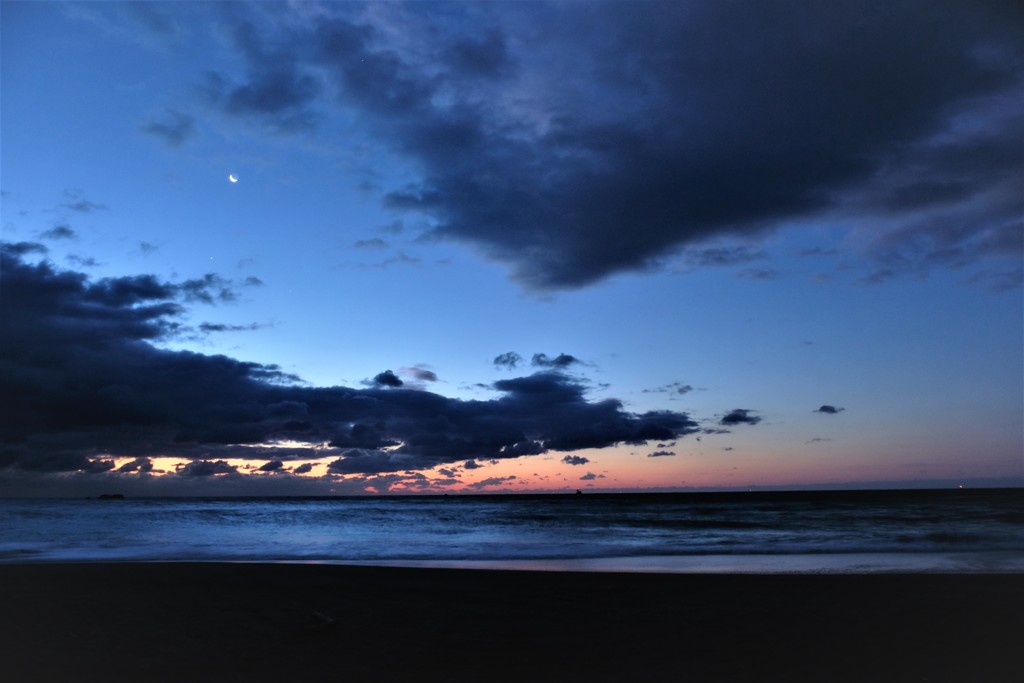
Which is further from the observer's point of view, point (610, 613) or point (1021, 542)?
point (1021, 542)

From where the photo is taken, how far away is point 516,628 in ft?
36.0

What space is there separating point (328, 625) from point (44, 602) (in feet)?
22.3

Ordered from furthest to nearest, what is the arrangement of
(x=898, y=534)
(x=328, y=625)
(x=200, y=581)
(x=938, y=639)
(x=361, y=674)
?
(x=898, y=534) < (x=200, y=581) < (x=328, y=625) < (x=938, y=639) < (x=361, y=674)

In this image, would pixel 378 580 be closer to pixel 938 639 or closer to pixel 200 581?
pixel 200 581

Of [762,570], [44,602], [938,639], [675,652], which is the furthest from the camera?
[762,570]

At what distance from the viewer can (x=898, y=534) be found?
119ft

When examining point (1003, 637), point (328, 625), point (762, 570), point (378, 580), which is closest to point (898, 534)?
point (762, 570)

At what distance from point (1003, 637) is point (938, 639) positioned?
3.86 feet

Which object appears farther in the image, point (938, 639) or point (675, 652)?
point (938, 639)

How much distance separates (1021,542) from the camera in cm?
3019

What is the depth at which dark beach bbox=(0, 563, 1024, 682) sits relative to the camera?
859 cm

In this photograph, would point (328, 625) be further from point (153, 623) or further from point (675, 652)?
point (675, 652)

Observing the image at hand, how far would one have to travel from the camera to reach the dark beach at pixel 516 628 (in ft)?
28.2

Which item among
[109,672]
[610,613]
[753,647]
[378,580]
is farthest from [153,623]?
[753,647]
